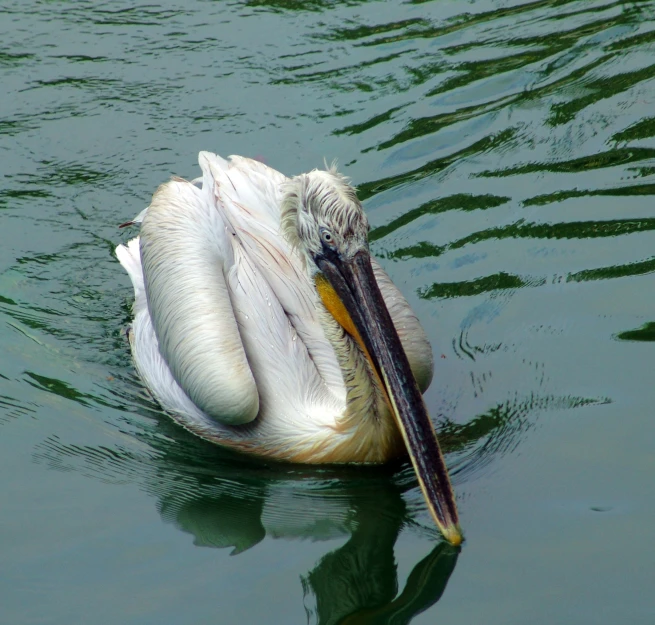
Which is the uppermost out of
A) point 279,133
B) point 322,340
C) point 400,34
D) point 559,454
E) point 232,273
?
point 400,34

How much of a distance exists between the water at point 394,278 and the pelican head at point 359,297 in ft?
0.85

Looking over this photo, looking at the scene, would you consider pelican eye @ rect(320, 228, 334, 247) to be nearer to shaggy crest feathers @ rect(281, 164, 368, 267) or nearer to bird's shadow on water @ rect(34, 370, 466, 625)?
shaggy crest feathers @ rect(281, 164, 368, 267)

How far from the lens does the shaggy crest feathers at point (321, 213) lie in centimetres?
367

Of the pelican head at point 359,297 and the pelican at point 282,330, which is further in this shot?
the pelican at point 282,330

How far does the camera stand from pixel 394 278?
530cm

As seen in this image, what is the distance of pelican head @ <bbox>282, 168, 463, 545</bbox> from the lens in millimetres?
3355

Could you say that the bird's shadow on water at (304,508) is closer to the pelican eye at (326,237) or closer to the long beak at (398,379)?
the long beak at (398,379)

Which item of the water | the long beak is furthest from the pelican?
the water

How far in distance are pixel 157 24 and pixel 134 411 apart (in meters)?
4.15

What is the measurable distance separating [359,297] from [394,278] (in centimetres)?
168

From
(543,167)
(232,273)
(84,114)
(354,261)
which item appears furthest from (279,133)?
(354,261)

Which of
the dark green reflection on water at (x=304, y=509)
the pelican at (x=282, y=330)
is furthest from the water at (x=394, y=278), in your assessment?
the pelican at (x=282, y=330)

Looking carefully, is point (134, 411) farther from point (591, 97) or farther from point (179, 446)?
point (591, 97)

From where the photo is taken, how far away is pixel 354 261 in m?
3.65
